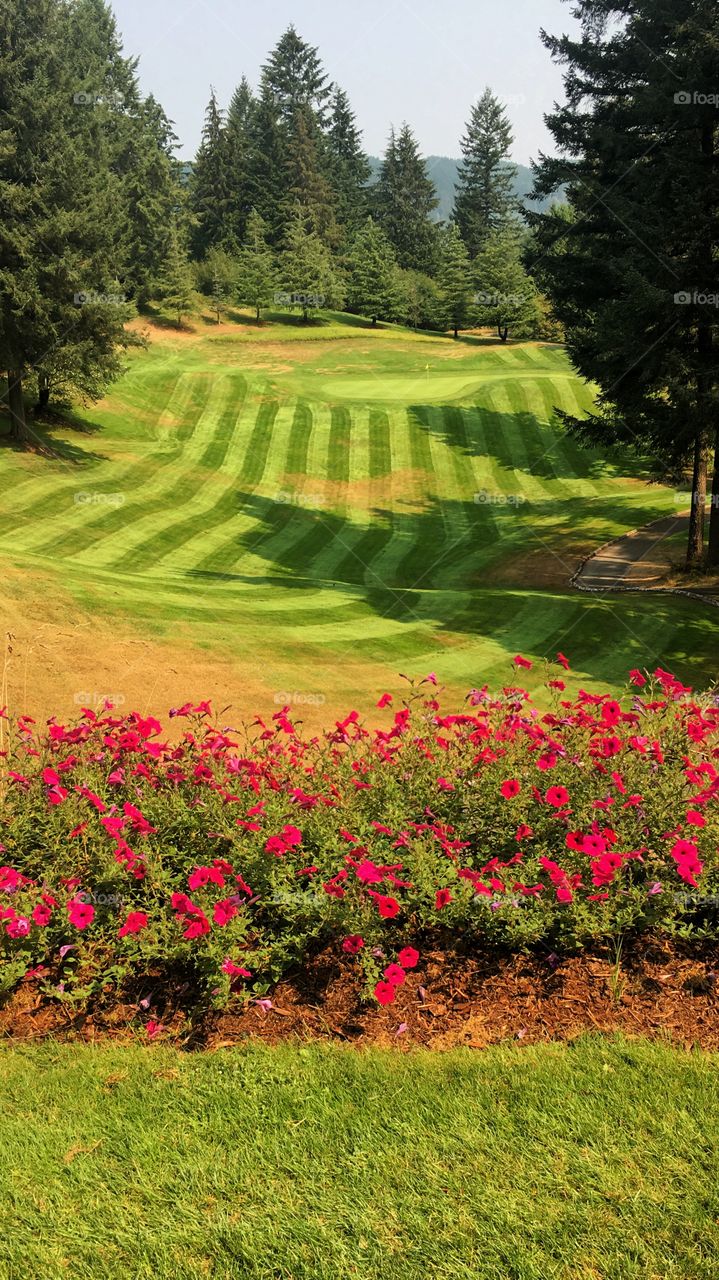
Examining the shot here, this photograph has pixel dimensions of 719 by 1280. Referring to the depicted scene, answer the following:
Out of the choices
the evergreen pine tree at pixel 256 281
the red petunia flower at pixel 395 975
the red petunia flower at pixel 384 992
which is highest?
the evergreen pine tree at pixel 256 281

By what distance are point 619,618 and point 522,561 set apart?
9.79 m

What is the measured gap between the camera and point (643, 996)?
5.35 meters

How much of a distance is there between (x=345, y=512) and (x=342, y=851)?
28961mm

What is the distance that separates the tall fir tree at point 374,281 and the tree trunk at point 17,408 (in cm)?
4327

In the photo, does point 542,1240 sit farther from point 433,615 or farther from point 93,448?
point 93,448

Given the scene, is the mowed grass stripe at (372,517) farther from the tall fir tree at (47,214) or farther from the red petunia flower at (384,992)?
the red petunia flower at (384,992)

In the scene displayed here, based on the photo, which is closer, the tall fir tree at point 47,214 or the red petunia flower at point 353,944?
the red petunia flower at point 353,944

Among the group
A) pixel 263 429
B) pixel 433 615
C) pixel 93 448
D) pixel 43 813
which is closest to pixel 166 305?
pixel 263 429

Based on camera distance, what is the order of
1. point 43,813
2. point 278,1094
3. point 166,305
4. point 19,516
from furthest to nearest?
point 166,305
point 19,516
point 43,813
point 278,1094

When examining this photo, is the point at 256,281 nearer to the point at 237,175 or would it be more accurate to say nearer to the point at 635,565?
the point at 237,175

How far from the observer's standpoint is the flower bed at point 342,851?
532 centimetres

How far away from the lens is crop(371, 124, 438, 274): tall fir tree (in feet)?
296

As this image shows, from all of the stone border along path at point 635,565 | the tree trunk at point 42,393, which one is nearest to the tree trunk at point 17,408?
the tree trunk at point 42,393

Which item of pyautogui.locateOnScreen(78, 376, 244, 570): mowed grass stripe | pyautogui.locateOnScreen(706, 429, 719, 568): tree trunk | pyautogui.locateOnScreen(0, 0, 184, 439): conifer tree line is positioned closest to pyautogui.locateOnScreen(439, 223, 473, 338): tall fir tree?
pyautogui.locateOnScreen(78, 376, 244, 570): mowed grass stripe
